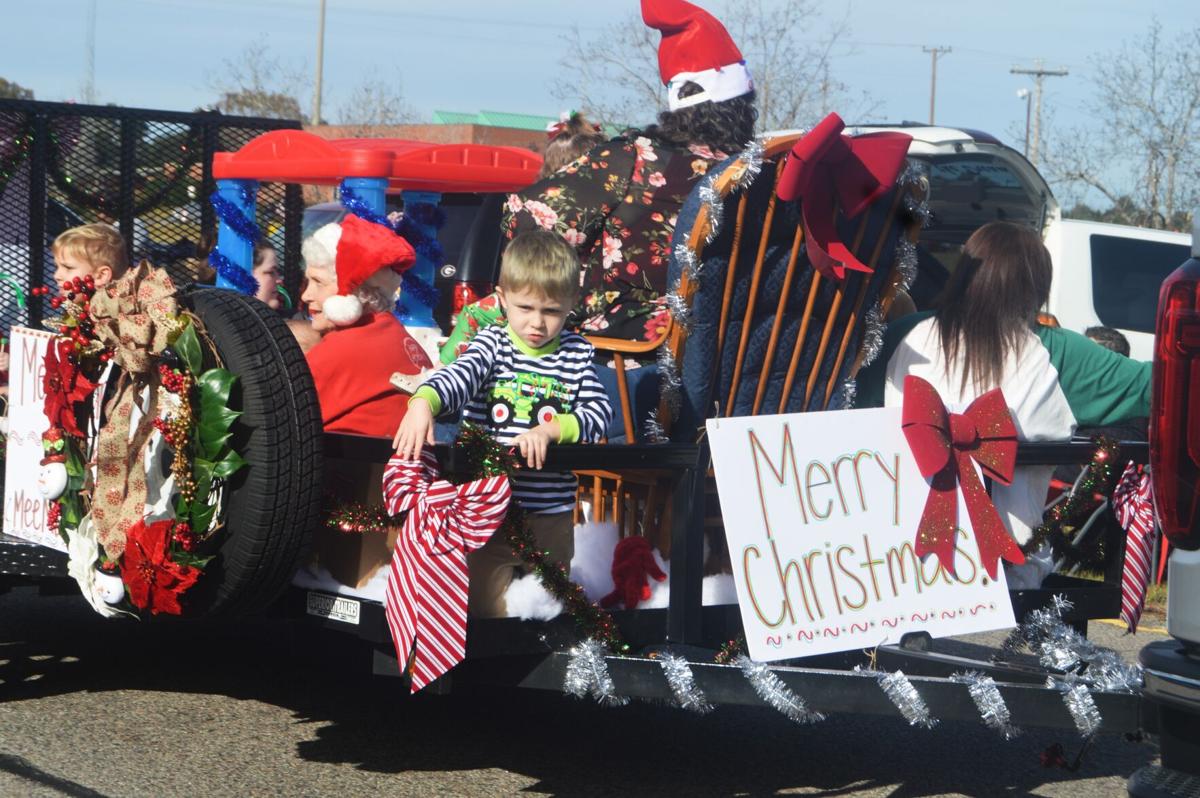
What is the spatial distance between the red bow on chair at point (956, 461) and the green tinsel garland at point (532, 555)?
2.94ft

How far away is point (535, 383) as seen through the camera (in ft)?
13.4

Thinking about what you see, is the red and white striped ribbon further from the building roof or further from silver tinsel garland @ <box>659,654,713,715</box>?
the building roof

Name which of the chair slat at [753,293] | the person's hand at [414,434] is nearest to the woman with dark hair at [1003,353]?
the chair slat at [753,293]

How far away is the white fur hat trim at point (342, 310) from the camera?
4.45 metres

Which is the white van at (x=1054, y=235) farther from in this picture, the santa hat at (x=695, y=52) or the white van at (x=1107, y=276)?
the santa hat at (x=695, y=52)

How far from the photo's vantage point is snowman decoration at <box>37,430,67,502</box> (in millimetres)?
4293

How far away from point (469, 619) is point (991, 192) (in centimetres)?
773

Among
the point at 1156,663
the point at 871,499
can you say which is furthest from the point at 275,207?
the point at 1156,663

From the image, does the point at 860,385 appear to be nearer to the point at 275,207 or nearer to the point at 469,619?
the point at 469,619

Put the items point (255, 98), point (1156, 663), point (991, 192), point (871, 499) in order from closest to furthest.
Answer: point (1156, 663) → point (871, 499) → point (991, 192) → point (255, 98)

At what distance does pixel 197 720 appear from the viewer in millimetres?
5094

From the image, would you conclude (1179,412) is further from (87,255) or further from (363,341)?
(87,255)

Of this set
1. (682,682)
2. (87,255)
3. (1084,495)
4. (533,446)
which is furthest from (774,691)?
(87,255)

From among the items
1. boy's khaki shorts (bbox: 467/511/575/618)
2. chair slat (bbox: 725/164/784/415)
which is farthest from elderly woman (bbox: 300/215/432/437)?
chair slat (bbox: 725/164/784/415)
